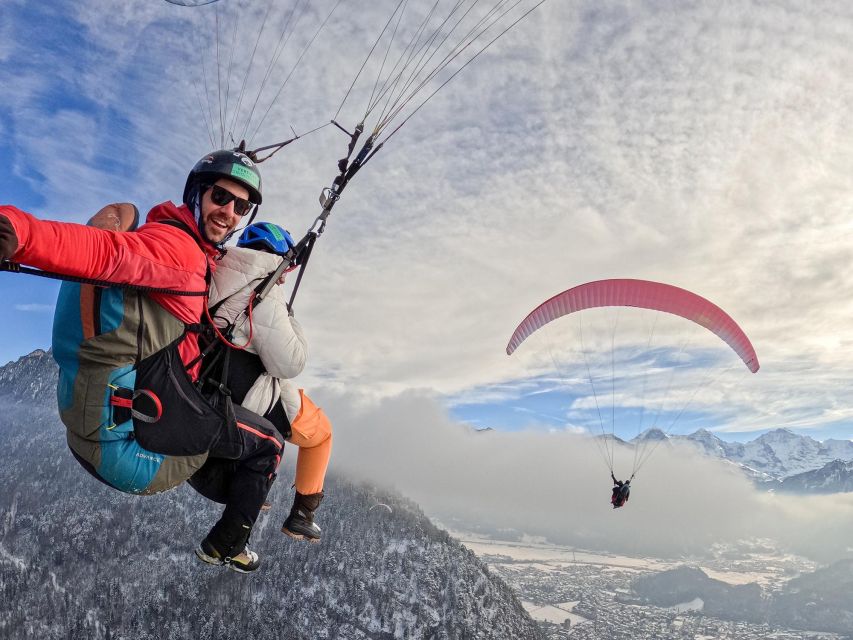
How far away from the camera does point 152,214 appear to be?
13.5 feet

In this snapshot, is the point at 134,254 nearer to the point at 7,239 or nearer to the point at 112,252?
the point at 112,252

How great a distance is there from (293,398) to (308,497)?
1.51 meters

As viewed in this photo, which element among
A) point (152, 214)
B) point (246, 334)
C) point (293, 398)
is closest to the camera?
point (152, 214)

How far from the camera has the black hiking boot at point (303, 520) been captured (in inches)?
241

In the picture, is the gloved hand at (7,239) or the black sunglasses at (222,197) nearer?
the gloved hand at (7,239)

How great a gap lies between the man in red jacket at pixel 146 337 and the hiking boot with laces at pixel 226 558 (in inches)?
42.8

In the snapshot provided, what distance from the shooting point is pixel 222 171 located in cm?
469

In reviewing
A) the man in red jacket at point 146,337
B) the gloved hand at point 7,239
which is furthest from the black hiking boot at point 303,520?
the gloved hand at point 7,239

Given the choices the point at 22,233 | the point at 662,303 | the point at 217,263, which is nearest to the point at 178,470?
the point at 217,263

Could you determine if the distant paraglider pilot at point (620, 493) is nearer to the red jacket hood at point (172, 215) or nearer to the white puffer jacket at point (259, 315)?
the white puffer jacket at point (259, 315)

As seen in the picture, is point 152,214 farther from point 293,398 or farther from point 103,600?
point 103,600

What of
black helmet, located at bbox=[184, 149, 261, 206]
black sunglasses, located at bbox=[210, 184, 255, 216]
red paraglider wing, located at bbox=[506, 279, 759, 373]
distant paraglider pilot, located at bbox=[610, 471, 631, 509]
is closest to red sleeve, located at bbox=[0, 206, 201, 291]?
black sunglasses, located at bbox=[210, 184, 255, 216]

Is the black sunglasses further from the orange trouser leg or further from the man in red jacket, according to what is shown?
the orange trouser leg

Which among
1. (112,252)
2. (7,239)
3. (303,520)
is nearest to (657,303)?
(303,520)
